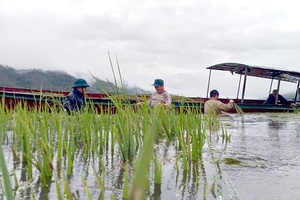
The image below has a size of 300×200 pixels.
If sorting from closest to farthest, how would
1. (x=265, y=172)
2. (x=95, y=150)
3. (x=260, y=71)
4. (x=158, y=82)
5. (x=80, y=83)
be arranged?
(x=95, y=150) → (x=265, y=172) → (x=80, y=83) → (x=158, y=82) → (x=260, y=71)

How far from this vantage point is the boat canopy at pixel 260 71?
1444 cm

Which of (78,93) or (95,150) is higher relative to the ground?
(78,93)

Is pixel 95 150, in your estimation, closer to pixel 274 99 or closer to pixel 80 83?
pixel 80 83

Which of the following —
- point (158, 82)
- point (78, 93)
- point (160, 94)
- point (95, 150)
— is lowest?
point (95, 150)

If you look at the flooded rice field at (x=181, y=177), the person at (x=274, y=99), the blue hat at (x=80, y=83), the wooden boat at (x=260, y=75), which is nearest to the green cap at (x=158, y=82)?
the blue hat at (x=80, y=83)

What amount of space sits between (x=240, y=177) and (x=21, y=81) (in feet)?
207

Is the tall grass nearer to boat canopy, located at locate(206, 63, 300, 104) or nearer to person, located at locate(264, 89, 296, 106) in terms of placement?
boat canopy, located at locate(206, 63, 300, 104)

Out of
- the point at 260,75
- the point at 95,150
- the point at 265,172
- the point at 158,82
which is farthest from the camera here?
the point at 260,75

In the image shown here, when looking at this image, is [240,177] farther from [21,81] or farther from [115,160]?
[21,81]

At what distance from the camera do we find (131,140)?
2795 millimetres

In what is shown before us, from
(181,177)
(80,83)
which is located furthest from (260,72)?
(181,177)

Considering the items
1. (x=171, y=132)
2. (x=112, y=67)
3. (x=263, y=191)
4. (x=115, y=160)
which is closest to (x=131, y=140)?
(x=115, y=160)

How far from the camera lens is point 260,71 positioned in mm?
15352

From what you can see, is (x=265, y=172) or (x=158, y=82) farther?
(x=158, y=82)
